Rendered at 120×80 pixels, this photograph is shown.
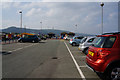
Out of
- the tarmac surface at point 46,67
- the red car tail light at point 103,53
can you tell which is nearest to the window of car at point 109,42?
the red car tail light at point 103,53

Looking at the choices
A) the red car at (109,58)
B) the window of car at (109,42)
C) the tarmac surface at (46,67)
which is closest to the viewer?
the red car at (109,58)

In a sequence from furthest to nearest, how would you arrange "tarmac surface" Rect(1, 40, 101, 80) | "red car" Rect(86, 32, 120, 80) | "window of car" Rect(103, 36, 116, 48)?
"tarmac surface" Rect(1, 40, 101, 80) → "window of car" Rect(103, 36, 116, 48) → "red car" Rect(86, 32, 120, 80)

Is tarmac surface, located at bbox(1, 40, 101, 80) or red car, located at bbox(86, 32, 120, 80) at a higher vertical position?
red car, located at bbox(86, 32, 120, 80)

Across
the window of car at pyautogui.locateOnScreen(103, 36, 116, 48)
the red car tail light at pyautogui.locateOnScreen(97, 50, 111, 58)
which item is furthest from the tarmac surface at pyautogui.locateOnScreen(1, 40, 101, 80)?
the window of car at pyautogui.locateOnScreen(103, 36, 116, 48)

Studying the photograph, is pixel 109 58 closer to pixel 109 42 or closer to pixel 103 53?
pixel 103 53

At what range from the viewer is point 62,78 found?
18.1 ft

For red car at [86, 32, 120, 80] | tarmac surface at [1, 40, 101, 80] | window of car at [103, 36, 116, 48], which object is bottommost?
tarmac surface at [1, 40, 101, 80]

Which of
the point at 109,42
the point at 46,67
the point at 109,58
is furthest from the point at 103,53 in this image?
the point at 46,67

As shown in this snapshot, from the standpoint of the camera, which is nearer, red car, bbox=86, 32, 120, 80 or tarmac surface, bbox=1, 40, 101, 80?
red car, bbox=86, 32, 120, 80

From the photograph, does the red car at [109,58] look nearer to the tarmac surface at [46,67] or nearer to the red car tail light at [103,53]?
the red car tail light at [103,53]

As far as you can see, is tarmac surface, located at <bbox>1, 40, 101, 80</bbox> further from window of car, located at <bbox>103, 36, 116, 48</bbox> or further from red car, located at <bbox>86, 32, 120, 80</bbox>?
window of car, located at <bbox>103, 36, 116, 48</bbox>

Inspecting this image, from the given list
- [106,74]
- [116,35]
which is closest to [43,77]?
[106,74]

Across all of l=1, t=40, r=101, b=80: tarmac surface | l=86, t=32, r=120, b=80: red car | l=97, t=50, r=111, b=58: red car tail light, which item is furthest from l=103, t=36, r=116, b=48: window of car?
l=1, t=40, r=101, b=80: tarmac surface

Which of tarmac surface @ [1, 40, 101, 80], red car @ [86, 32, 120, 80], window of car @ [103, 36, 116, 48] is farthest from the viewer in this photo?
tarmac surface @ [1, 40, 101, 80]
